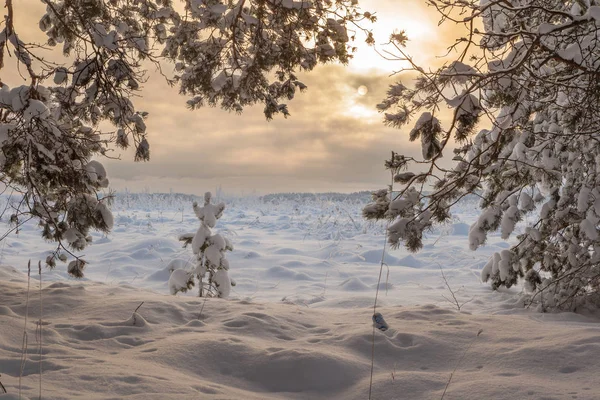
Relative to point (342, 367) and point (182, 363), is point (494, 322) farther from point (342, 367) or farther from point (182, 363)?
point (182, 363)

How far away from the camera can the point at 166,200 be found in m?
35.2

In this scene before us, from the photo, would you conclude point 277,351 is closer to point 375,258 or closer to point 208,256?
point 208,256

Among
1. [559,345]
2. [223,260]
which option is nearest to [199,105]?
[223,260]

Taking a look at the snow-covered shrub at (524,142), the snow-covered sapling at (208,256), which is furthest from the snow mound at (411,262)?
the snow-covered sapling at (208,256)

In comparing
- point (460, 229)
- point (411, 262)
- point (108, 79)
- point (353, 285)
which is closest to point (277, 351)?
point (108, 79)

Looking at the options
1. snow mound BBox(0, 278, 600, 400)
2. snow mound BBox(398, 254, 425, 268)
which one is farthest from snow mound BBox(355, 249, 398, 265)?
snow mound BBox(0, 278, 600, 400)

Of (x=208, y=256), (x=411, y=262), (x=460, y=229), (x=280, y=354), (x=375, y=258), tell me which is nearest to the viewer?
(x=280, y=354)

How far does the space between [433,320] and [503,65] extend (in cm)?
239

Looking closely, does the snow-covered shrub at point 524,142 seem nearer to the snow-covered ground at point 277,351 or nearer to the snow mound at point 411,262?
the snow-covered ground at point 277,351

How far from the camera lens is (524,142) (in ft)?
18.0

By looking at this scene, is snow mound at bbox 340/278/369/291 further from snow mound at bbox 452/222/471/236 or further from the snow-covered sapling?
snow mound at bbox 452/222/471/236

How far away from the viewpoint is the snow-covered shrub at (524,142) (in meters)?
2.97

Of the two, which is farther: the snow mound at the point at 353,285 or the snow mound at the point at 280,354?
the snow mound at the point at 353,285

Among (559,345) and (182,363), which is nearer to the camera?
(182,363)
